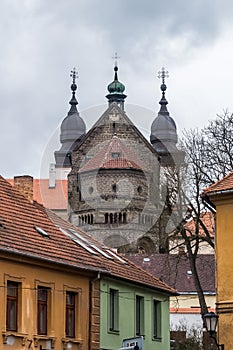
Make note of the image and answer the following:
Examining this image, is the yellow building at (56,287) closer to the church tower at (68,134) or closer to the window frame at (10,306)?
the window frame at (10,306)

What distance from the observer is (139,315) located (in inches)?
1447

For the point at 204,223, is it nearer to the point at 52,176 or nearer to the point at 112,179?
the point at 112,179

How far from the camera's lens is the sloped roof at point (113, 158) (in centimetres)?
11475

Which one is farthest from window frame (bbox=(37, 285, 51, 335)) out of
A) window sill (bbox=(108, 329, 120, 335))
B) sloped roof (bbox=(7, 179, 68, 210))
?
sloped roof (bbox=(7, 179, 68, 210))

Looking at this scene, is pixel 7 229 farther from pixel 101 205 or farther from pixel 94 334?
pixel 101 205

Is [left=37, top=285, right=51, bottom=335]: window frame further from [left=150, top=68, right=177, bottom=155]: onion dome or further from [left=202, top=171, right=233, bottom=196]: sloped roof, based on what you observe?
[left=150, top=68, right=177, bottom=155]: onion dome

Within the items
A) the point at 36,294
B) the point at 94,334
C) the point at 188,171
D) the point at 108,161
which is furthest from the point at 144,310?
the point at 108,161

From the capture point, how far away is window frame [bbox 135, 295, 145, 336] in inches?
1437

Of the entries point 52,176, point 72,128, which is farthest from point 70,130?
point 52,176

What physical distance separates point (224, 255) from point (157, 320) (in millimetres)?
10254

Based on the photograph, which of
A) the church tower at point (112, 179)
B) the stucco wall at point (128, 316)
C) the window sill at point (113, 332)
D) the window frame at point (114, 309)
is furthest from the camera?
the church tower at point (112, 179)

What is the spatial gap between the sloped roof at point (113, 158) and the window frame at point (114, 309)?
261 feet

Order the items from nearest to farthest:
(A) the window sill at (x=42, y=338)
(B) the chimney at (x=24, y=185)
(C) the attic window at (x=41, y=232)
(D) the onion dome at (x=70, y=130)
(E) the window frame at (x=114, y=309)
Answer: (A) the window sill at (x=42, y=338) < (C) the attic window at (x=41, y=232) < (E) the window frame at (x=114, y=309) < (B) the chimney at (x=24, y=185) < (D) the onion dome at (x=70, y=130)

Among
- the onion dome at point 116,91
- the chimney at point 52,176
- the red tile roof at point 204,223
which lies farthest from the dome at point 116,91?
the red tile roof at point 204,223
